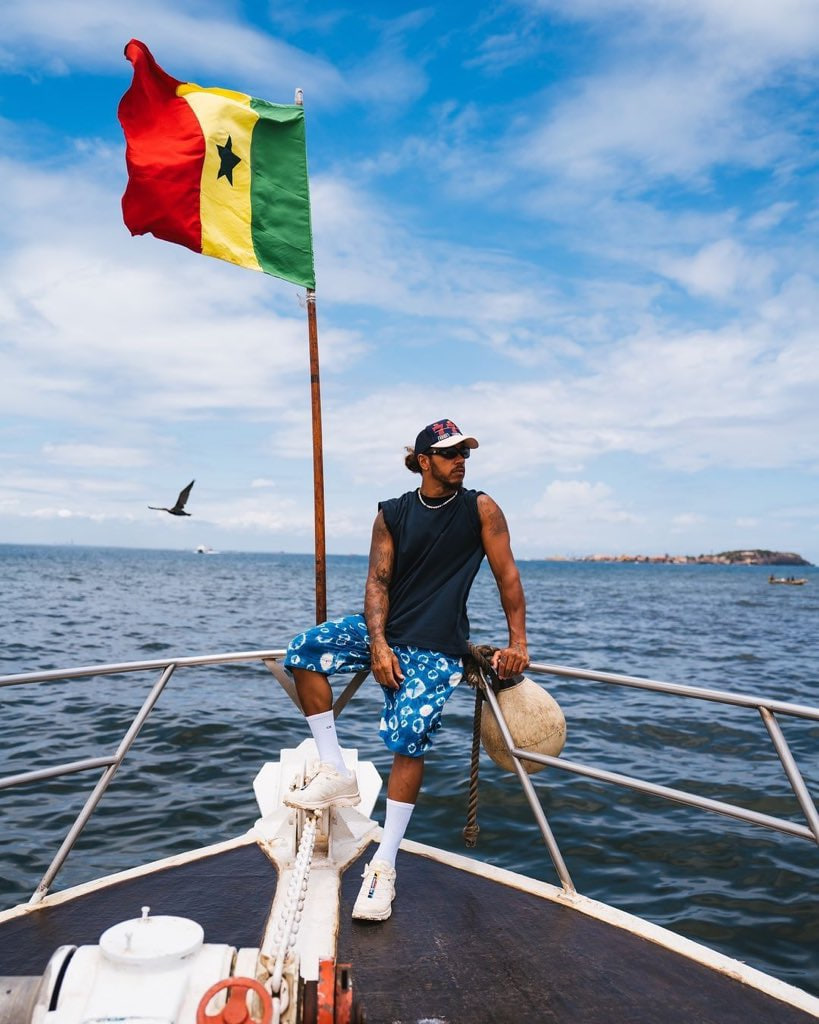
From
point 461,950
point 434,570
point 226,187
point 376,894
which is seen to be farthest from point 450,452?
point 226,187

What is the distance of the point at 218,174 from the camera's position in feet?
17.1

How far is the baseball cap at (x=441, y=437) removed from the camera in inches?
148

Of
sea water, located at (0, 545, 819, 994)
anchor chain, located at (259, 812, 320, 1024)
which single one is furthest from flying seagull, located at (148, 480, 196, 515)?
anchor chain, located at (259, 812, 320, 1024)

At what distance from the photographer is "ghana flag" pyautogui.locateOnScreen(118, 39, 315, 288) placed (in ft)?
17.0

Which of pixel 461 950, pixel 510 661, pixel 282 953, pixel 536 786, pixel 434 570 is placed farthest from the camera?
pixel 536 786

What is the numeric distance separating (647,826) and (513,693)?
12.8 feet

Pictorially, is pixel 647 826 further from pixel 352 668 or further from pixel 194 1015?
pixel 194 1015

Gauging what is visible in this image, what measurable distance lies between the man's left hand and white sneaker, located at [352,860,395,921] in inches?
39.5

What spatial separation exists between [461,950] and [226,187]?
4.66 m

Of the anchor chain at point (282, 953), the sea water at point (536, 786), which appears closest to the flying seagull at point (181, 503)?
the sea water at point (536, 786)

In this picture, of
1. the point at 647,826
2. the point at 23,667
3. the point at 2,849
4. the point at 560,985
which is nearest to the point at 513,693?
the point at 560,985

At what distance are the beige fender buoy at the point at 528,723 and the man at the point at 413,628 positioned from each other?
183 mm

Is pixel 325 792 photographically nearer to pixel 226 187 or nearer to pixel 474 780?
pixel 474 780

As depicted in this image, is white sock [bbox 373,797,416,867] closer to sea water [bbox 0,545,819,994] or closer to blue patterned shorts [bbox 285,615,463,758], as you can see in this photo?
blue patterned shorts [bbox 285,615,463,758]
